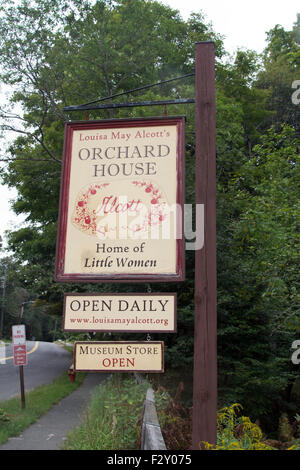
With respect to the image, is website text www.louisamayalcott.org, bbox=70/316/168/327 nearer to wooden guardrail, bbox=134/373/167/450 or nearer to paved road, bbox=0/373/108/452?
wooden guardrail, bbox=134/373/167/450

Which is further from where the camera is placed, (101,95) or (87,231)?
(101,95)

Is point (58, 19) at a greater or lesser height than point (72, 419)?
greater

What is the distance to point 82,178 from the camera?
5141 millimetres

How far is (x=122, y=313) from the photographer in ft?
15.6

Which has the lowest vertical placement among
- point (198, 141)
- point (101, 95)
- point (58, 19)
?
point (198, 141)

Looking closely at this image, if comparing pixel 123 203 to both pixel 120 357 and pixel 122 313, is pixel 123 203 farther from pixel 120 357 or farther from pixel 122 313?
pixel 120 357

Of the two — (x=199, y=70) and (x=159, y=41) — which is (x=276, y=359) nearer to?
(x=199, y=70)

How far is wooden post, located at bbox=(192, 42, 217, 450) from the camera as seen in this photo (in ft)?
14.7

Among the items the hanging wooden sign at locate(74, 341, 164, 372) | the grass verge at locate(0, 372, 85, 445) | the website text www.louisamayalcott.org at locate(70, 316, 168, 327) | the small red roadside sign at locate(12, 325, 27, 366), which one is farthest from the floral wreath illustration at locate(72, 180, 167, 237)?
the small red roadside sign at locate(12, 325, 27, 366)

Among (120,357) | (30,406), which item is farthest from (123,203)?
(30,406)

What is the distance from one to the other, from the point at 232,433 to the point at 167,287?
7.70 metres

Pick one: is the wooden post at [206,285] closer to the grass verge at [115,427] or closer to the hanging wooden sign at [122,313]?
the hanging wooden sign at [122,313]
